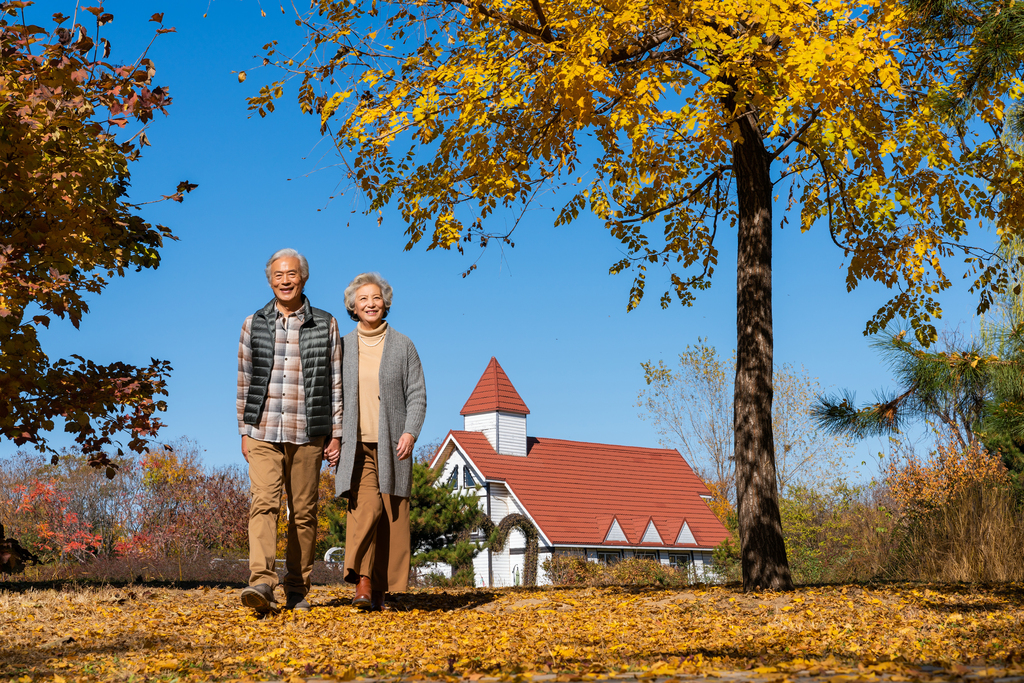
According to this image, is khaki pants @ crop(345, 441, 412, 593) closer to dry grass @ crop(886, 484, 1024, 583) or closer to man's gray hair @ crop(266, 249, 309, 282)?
man's gray hair @ crop(266, 249, 309, 282)

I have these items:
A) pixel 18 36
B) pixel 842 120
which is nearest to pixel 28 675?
pixel 18 36

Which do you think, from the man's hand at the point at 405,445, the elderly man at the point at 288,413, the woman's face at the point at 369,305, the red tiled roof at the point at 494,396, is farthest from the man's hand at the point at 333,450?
the red tiled roof at the point at 494,396

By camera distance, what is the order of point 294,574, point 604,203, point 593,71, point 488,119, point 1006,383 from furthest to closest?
point 1006,383
point 604,203
point 488,119
point 593,71
point 294,574

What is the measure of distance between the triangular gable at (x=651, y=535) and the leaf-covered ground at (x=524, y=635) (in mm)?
23145

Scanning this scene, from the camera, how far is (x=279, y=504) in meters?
4.99

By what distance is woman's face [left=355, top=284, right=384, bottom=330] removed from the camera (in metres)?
5.33

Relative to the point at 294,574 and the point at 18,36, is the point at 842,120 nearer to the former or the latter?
the point at 294,574

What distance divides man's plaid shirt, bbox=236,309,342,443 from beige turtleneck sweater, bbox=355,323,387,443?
16 centimetres

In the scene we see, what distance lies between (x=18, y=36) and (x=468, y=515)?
1599 cm

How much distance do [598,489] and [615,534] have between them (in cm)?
208

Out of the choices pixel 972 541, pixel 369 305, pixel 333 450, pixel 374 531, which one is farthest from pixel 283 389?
pixel 972 541

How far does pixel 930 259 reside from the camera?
883cm

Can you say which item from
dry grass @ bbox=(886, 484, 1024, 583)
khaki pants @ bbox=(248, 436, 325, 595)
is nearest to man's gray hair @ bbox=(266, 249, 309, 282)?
khaki pants @ bbox=(248, 436, 325, 595)

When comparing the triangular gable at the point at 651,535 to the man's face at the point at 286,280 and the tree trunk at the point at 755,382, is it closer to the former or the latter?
the tree trunk at the point at 755,382
